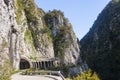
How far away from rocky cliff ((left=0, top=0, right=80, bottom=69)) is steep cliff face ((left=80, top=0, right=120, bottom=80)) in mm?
13307

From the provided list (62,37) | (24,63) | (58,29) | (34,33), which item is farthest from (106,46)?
(24,63)

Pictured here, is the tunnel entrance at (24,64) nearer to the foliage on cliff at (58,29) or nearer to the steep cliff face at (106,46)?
the foliage on cliff at (58,29)

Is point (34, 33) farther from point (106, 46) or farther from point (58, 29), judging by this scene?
point (106, 46)

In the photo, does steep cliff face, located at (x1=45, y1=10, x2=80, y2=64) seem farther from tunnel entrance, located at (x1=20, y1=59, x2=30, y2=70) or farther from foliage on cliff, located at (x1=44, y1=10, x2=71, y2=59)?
tunnel entrance, located at (x1=20, y1=59, x2=30, y2=70)

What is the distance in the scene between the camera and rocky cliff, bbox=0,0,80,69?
69094 millimetres

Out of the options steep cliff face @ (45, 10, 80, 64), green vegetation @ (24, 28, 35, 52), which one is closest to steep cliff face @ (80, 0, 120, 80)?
steep cliff face @ (45, 10, 80, 64)

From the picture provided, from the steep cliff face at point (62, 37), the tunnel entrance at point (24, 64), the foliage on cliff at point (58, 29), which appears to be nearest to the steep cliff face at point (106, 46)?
the steep cliff face at point (62, 37)

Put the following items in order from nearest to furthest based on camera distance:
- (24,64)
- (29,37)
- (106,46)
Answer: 1. (24,64)
2. (29,37)
3. (106,46)

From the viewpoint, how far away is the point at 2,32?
6028cm

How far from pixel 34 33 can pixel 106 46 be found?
54.8 metres

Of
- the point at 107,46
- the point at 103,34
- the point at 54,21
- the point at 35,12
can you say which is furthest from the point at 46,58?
the point at 103,34

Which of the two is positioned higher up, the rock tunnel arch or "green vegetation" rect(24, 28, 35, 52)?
"green vegetation" rect(24, 28, 35, 52)

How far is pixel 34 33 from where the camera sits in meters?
106

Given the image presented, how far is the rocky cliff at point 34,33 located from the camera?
6909 centimetres
